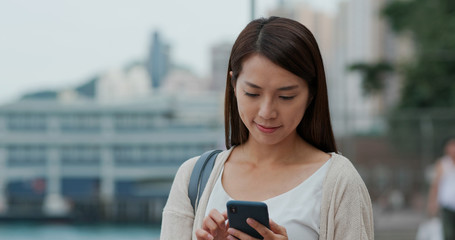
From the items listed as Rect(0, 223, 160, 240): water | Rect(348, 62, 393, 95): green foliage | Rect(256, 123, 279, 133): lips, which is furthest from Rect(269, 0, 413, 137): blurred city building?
Rect(0, 223, 160, 240): water

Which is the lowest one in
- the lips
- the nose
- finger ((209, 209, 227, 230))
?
finger ((209, 209, 227, 230))

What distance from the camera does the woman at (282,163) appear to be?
4.97 feet

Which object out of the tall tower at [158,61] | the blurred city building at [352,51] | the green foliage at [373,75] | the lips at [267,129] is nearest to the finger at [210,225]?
the lips at [267,129]

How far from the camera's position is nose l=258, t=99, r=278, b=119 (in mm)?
1513

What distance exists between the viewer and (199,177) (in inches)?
65.7

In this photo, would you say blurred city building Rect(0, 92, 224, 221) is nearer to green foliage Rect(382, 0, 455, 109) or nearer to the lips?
green foliage Rect(382, 0, 455, 109)

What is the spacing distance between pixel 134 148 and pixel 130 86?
4.19 metres

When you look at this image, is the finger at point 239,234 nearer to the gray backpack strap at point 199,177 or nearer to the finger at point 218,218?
the finger at point 218,218

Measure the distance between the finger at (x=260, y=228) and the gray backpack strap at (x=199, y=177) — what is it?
0.23 meters

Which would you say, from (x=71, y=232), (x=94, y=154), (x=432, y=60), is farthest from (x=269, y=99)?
(x=71, y=232)

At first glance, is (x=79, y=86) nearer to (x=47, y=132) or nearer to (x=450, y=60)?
(x=47, y=132)

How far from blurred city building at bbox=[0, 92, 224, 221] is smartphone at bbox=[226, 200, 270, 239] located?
23.3 metres

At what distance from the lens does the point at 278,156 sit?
1.65 m

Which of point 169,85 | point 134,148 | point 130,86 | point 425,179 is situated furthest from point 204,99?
point 134,148
